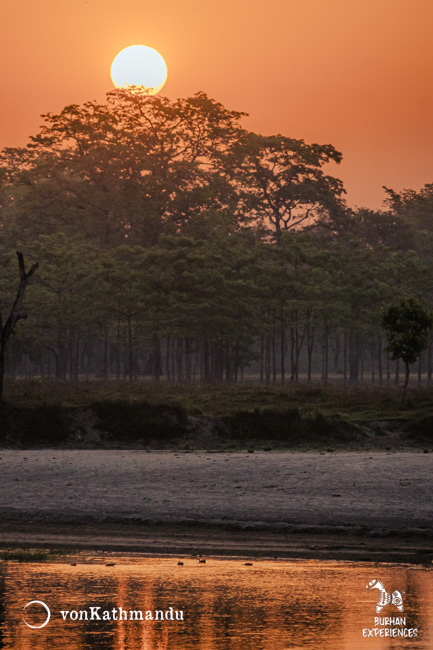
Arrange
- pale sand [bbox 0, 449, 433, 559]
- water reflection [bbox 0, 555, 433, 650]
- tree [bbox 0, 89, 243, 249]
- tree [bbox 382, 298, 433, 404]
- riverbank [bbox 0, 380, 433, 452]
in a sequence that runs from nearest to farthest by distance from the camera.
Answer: water reflection [bbox 0, 555, 433, 650] → pale sand [bbox 0, 449, 433, 559] → riverbank [bbox 0, 380, 433, 452] → tree [bbox 382, 298, 433, 404] → tree [bbox 0, 89, 243, 249]

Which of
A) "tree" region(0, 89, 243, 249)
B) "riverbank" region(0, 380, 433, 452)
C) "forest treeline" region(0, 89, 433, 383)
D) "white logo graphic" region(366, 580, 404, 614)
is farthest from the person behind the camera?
"tree" region(0, 89, 243, 249)

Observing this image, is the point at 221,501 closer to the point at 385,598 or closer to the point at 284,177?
the point at 385,598

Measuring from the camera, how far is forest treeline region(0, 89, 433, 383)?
82.7 m

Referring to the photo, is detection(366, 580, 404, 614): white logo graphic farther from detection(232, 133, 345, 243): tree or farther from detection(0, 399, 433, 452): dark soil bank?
detection(232, 133, 345, 243): tree

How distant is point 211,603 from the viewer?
13.0m

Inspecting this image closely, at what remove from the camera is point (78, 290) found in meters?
86.2

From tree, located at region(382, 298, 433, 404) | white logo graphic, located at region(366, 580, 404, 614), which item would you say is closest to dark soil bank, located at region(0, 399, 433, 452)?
tree, located at region(382, 298, 433, 404)

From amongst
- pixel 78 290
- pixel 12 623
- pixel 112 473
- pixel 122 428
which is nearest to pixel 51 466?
pixel 112 473

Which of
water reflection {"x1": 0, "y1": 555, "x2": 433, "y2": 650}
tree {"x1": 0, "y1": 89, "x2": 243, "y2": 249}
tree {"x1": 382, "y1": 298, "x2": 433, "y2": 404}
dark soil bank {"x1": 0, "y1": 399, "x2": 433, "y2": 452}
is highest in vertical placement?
tree {"x1": 0, "y1": 89, "x2": 243, "y2": 249}

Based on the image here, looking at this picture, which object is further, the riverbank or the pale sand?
the riverbank

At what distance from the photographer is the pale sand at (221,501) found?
18891 millimetres

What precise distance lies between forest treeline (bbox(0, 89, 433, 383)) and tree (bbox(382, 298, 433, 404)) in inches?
1124

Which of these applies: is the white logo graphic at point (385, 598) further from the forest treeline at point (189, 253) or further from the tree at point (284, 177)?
the tree at point (284, 177)

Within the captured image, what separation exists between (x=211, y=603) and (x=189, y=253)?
→ 6963 centimetres
